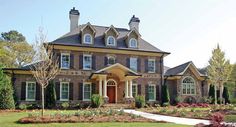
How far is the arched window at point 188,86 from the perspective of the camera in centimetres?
3528

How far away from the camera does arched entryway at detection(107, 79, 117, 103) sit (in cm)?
3309

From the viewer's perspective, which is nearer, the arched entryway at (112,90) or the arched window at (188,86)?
the arched entryway at (112,90)

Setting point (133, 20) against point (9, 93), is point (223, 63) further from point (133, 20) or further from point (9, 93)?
point (9, 93)

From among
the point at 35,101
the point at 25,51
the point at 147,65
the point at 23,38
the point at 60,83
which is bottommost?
the point at 35,101

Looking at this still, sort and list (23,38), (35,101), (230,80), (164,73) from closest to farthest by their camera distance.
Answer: (35,101) < (164,73) < (230,80) < (23,38)

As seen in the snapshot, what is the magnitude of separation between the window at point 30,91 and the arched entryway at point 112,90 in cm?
825

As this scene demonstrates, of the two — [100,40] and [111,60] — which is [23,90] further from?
[100,40]

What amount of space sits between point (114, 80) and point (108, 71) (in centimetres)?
222

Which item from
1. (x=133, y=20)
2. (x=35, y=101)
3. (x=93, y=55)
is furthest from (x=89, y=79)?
(x=133, y=20)

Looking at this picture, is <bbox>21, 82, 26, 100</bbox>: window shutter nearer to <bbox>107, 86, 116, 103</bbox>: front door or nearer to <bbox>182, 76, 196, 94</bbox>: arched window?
Result: <bbox>107, 86, 116, 103</bbox>: front door

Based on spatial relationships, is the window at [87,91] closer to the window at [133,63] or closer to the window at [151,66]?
the window at [133,63]

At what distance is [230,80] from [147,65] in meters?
23.8

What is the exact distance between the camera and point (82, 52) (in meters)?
31.9

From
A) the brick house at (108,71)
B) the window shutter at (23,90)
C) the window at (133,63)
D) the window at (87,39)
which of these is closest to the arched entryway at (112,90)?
the brick house at (108,71)
